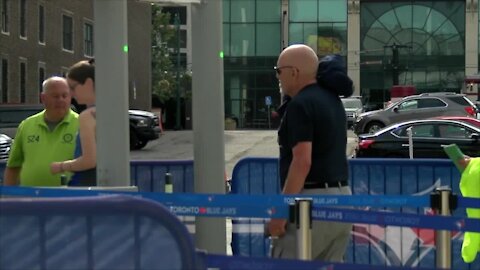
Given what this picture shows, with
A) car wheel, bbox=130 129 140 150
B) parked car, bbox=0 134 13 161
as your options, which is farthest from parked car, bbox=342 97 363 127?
parked car, bbox=0 134 13 161

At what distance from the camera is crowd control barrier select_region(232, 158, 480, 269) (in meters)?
6.78

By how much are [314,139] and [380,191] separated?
2.76 meters

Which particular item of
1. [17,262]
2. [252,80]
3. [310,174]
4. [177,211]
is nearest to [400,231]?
[310,174]

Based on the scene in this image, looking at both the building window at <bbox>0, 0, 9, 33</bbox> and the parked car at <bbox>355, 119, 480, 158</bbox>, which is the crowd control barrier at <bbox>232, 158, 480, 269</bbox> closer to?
the parked car at <bbox>355, 119, 480, 158</bbox>

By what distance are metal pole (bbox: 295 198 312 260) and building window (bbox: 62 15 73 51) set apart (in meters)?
40.1

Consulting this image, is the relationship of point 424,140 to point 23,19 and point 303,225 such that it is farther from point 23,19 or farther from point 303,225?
point 23,19

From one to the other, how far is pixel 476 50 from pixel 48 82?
5448cm

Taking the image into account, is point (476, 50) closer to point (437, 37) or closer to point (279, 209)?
point (437, 37)

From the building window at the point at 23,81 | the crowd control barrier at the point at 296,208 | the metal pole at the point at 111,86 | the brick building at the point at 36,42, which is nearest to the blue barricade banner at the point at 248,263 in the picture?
the crowd control barrier at the point at 296,208

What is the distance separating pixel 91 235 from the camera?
272 cm

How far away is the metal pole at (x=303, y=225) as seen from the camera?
3877mm

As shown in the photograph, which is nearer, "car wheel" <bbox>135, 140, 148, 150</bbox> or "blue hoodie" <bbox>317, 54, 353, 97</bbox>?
"blue hoodie" <bbox>317, 54, 353, 97</bbox>

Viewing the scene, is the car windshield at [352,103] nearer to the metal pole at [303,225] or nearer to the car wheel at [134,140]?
the car wheel at [134,140]

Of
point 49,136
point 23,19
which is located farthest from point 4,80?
point 49,136
